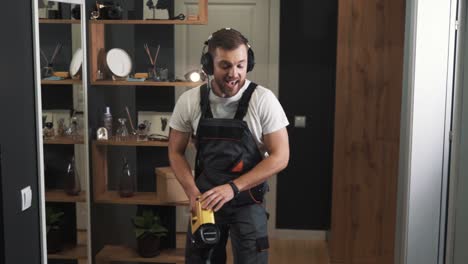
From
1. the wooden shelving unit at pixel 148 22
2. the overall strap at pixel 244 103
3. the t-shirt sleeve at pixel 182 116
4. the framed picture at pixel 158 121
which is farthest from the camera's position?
the framed picture at pixel 158 121

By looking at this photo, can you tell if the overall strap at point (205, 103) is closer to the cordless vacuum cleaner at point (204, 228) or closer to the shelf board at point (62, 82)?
the cordless vacuum cleaner at point (204, 228)

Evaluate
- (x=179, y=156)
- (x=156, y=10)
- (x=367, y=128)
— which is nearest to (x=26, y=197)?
(x=179, y=156)

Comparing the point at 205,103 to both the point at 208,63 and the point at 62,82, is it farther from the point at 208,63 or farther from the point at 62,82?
the point at 62,82

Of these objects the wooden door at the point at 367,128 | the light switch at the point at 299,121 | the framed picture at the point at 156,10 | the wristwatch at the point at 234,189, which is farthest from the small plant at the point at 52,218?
the light switch at the point at 299,121

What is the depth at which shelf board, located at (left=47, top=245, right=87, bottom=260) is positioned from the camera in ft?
10.7

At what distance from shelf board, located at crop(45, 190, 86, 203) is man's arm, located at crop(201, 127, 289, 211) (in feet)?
3.14

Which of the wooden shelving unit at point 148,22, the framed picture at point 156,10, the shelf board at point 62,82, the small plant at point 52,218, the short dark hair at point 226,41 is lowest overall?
the small plant at point 52,218

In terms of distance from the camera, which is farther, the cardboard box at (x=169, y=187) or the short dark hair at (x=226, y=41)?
the cardboard box at (x=169, y=187)

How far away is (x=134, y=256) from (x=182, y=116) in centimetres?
155

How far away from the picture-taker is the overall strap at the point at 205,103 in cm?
275

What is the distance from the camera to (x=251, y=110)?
2.72 m

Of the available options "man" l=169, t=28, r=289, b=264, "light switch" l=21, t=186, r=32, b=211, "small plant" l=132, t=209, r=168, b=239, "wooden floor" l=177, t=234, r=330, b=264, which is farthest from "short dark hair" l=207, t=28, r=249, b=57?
"wooden floor" l=177, t=234, r=330, b=264

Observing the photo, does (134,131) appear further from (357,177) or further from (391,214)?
(391,214)

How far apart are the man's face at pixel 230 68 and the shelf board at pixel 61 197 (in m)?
1.09
